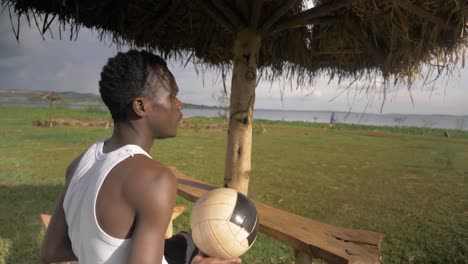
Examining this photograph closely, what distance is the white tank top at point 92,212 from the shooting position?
1207mm

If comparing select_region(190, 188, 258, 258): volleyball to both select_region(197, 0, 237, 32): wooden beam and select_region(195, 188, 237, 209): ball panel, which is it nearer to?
select_region(195, 188, 237, 209): ball panel

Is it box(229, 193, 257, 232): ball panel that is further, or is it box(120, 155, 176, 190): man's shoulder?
box(229, 193, 257, 232): ball panel

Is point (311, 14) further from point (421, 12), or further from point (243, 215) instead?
point (243, 215)

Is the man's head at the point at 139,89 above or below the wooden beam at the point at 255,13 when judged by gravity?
below

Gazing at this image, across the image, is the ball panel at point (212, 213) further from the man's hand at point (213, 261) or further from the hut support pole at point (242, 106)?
the hut support pole at point (242, 106)

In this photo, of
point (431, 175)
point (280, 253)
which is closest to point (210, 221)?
point (280, 253)

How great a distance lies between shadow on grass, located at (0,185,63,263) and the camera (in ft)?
12.7

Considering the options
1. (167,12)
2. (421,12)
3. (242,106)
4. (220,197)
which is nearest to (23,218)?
(167,12)

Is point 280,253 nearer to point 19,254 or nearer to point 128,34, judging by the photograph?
point 19,254

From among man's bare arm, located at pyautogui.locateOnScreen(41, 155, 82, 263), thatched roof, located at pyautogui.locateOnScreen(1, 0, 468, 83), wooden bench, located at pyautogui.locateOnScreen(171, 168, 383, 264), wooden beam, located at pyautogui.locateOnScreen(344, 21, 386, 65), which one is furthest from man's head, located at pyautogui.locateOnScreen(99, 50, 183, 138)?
wooden beam, located at pyautogui.locateOnScreen(344, 21, 386, 65)

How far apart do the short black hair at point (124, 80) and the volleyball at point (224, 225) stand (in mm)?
636

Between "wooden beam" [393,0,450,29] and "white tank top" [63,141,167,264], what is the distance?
251 cm

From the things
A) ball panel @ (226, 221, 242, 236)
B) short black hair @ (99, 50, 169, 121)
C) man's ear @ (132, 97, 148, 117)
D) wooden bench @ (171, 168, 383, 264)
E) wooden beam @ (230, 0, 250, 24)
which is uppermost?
wooden beam @ (230, 0, 250, 24)

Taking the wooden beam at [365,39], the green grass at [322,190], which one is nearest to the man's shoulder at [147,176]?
the wooden beam at [365,39]
